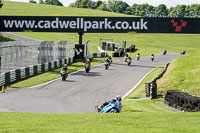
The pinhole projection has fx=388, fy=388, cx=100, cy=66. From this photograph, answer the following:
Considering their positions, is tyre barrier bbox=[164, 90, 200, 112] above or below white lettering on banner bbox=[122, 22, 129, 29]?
below

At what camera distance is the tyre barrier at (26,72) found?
87.9ft

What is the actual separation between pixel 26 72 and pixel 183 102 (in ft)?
51.0

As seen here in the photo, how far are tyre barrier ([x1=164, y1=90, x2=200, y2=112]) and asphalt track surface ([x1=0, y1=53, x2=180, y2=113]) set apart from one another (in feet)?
13.2

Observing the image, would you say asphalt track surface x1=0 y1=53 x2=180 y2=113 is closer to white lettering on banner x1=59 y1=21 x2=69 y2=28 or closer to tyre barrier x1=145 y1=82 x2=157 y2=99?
tyre barrier x1=145 y1=82 x2=157 y2=99

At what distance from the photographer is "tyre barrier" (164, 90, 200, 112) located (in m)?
18.2

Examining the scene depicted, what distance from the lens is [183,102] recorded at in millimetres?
18875

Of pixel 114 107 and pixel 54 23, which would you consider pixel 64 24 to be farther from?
pixel 114 107

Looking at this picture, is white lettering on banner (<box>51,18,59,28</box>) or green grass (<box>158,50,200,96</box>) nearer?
green grass (<box>158,50,200,96</box>)

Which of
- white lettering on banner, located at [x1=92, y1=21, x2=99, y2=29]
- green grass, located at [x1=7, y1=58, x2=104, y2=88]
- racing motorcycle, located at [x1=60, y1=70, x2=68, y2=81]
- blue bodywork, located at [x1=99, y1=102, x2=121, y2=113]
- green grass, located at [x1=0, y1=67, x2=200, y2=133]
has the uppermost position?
white lettering on banner, located at [x1=92, y1=21, x2=99, y2=29]

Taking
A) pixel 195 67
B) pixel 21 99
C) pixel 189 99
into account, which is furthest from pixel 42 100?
pixel 195 67

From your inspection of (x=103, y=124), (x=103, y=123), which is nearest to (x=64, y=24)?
(x=103, y=123)

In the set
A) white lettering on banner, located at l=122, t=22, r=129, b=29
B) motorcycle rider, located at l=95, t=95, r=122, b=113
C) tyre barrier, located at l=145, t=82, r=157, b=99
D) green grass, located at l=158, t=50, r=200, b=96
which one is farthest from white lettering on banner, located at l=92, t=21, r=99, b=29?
motorcycle rider, located at l=95, t=95, r=122, b=113

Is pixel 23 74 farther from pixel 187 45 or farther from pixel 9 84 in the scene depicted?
pixel 187 45

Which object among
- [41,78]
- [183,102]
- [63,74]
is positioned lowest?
[41,78]
